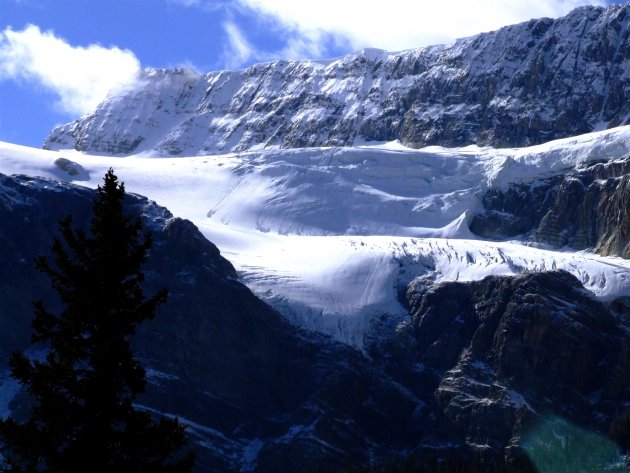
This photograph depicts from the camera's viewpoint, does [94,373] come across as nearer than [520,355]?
Yes

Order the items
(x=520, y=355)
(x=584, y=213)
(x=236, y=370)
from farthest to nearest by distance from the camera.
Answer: (x=584, y=213) < (x=236, y=370) < (x=520, y=355)

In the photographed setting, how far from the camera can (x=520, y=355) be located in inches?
6166

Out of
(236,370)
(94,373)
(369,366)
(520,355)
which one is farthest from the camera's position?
(369,366)

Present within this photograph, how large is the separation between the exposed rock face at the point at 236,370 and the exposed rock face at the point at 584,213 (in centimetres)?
3924

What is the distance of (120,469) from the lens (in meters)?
28.4

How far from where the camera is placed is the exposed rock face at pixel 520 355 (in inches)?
5955

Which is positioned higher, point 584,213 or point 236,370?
point 584,213

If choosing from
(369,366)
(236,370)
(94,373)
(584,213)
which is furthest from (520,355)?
(94,373)

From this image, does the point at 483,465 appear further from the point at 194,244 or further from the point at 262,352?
the point at 194,244

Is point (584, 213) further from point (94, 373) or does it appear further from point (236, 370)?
point (94, 373)

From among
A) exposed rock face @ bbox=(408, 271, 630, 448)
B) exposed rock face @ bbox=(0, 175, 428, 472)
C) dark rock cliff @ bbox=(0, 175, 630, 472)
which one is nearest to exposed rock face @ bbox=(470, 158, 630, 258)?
exposed rock face @ bbox=(408, 271, 630, 448)

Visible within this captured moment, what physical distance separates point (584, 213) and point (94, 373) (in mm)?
166897

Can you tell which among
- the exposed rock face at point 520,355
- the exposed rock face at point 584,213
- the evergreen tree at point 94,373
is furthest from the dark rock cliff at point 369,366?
the evergreen tree at point 94,373

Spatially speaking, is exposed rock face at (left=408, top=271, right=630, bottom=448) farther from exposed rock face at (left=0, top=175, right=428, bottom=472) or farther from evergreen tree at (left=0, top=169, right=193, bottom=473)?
evergreen tree at (left=0, top=169, right=193, bottom=473)
